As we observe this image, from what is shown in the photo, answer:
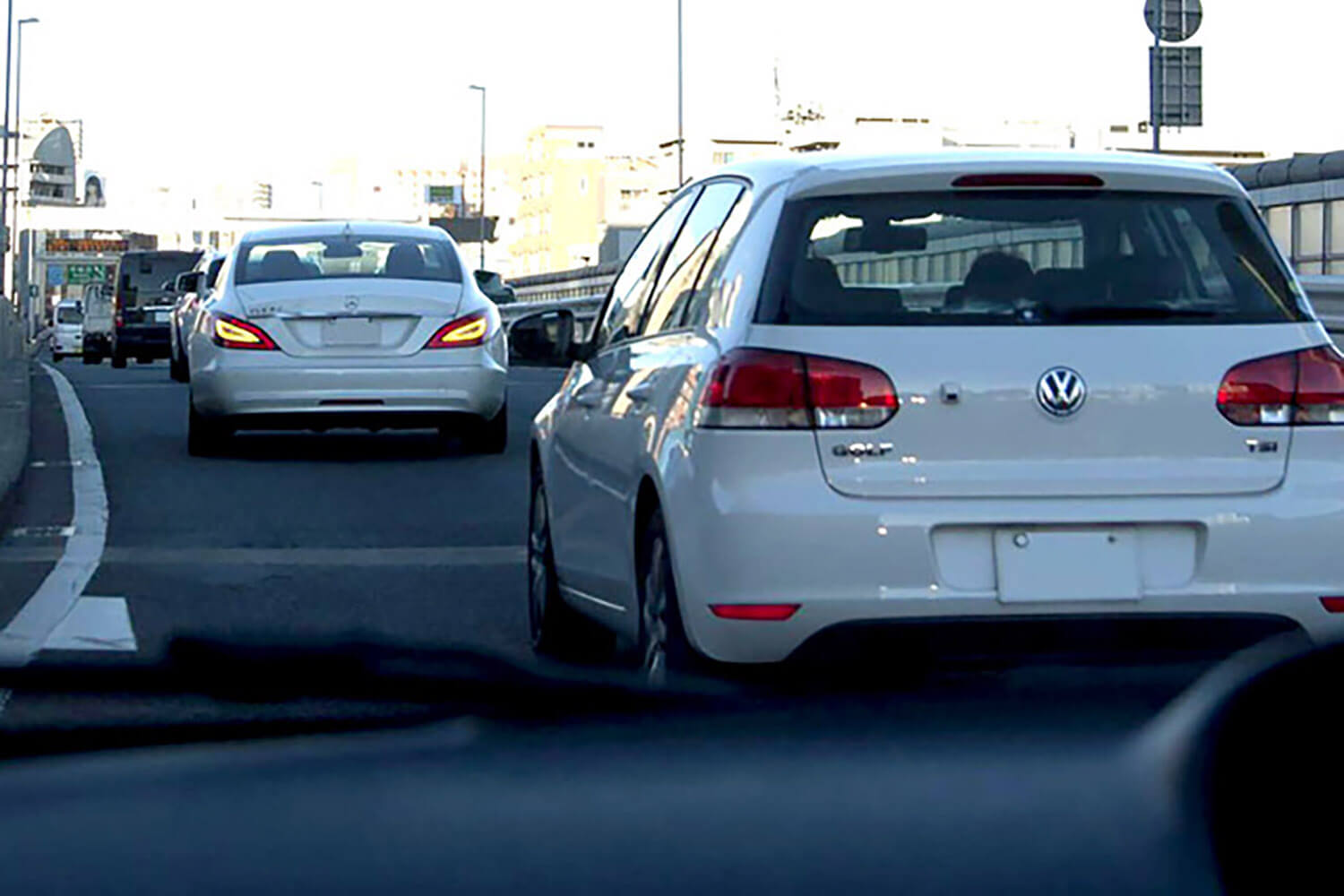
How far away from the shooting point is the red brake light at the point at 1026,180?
5.50 m

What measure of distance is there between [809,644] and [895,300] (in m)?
0.77

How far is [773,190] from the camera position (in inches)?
223

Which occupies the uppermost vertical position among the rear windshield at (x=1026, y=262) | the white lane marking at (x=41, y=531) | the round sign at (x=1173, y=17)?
the round sign at (x=1173, y=17)

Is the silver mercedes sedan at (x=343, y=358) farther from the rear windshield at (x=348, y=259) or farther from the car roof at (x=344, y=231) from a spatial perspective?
the car roof at (x=344, y=231)

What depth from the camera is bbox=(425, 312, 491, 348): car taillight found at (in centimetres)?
1508

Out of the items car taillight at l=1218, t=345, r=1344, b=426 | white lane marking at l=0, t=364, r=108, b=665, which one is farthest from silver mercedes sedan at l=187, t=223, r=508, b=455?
car taillight at l=1218, t=345, r=1344, b=426

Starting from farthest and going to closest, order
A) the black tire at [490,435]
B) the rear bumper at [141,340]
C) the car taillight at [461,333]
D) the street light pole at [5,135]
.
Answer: the street light pole at [5,135], the rear bumper at [141,340], the black tire at [490,435], the car taillight at [461,333]

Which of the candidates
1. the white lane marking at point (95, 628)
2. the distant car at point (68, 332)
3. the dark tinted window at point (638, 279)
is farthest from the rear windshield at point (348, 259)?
the distant car at point (68, 332)

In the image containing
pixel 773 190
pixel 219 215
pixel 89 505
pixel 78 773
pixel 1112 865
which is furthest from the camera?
pixel 219 215

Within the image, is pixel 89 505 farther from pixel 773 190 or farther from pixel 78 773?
pixel 78 773

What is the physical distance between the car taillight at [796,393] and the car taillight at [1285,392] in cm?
73

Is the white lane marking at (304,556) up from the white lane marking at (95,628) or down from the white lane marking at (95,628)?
up

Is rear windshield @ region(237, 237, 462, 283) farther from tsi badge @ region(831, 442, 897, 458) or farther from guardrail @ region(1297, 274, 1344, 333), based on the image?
tsi badge @ region(831, 442, 897, 458)

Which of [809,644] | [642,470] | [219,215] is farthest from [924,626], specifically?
[219,215]
